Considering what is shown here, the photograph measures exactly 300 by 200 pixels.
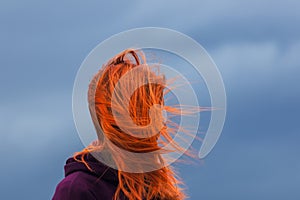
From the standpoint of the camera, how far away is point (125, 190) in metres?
3.71

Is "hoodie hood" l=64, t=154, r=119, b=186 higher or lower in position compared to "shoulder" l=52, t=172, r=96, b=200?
higher

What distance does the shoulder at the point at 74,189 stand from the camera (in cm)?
357

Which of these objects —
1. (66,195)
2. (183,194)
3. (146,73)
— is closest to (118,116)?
(146,73)

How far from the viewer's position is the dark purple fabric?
3582 mm

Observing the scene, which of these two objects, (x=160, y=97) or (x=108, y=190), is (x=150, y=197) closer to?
(x=108, y=190)

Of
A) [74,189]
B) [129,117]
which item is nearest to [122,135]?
[129,117]

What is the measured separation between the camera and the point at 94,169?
12.0 ft

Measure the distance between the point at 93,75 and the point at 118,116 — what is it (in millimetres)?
364

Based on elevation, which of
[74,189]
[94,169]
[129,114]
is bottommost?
[74,189]

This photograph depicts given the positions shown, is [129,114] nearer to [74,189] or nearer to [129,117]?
[129,117]

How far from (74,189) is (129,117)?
2.01 feet

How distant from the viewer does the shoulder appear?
141 inches

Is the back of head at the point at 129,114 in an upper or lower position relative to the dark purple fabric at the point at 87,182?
upper

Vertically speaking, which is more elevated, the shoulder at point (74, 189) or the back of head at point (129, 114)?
the back of head at point (129, 114)
